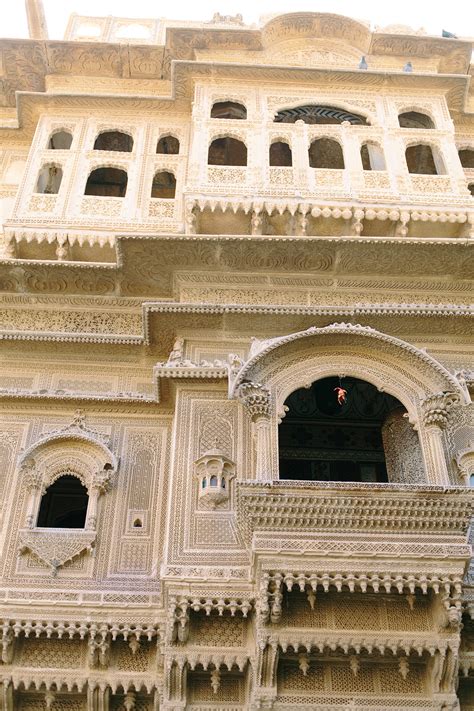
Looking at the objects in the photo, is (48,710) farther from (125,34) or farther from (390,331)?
(125,34)

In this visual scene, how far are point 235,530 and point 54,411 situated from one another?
285 centimetres

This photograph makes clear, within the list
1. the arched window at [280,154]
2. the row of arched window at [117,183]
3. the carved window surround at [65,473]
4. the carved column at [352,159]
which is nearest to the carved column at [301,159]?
the carved column at [352,159]

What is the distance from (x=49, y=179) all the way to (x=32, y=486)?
5630 millimetres

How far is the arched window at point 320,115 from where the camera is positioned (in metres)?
12.5

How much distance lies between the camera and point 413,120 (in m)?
12.9

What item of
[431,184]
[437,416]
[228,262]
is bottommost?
[437,416]

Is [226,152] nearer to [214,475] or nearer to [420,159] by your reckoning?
[420,159]

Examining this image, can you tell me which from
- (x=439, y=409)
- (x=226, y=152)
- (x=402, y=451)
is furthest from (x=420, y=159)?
(x=439, y=409)

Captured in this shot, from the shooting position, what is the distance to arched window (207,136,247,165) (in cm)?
1338

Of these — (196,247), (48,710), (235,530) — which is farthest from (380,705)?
(196,247)

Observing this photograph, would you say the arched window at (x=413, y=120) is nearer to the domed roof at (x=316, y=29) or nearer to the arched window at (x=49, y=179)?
the domed roof at (x=316, y=29)

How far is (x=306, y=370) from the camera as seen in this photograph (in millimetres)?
8609

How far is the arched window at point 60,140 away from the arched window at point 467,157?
671cm

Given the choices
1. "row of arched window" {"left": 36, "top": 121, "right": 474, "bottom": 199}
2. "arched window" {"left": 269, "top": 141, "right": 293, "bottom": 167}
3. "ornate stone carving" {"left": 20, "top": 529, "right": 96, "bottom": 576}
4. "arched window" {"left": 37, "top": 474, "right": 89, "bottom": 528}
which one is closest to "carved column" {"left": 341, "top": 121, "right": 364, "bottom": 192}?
"row of arched window" {"left": 36, "top": 121, "right": 474, "bottom": 199}
